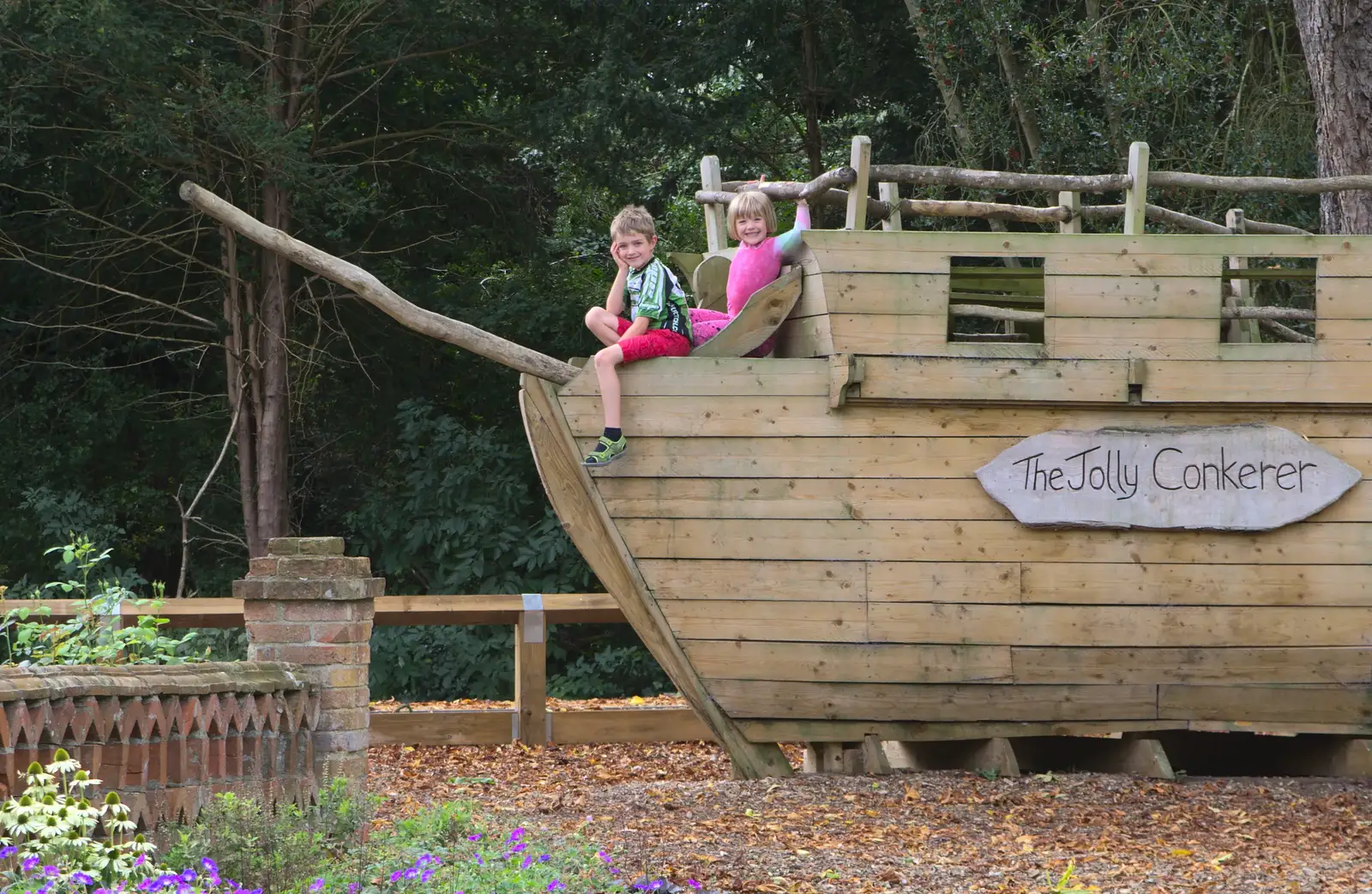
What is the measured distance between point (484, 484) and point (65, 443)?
10.8ft

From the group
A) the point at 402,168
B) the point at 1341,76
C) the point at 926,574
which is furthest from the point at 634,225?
the point at 402,168

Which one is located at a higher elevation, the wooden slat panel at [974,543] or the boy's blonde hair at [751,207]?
the boy's blonde hair at [751,207]

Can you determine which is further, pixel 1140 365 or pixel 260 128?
pixel 260 128

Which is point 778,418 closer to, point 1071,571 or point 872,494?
point 872,494

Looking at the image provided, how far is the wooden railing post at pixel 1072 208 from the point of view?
6.80 metres

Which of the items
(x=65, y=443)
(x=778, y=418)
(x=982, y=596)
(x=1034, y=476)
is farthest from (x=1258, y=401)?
(x=65, y=443)

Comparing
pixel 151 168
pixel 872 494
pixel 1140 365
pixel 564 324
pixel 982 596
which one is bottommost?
pixel 982 596

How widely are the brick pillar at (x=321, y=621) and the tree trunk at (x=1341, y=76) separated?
19.1ft

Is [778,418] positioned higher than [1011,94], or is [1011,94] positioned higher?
[1011,94]

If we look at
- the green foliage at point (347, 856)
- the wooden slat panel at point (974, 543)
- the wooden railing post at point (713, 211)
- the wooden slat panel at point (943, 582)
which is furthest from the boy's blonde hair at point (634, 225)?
the green foliage at point (347, 856)

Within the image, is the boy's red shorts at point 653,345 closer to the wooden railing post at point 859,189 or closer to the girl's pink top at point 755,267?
the girl's pink top at point 755,267

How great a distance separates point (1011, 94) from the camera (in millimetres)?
11031

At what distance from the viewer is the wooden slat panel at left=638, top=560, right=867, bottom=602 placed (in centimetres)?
598

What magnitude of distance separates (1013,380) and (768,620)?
4.37ft
